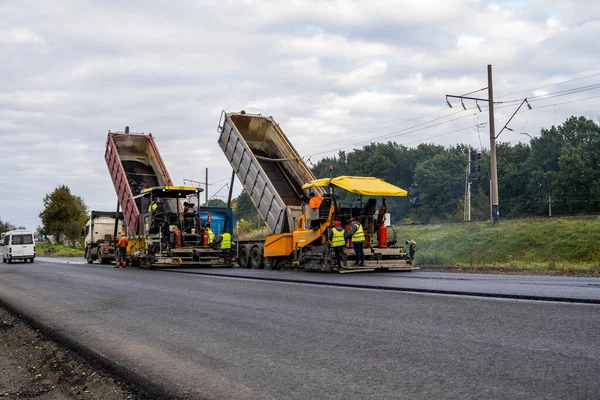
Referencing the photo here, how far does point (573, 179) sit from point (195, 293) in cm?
3971

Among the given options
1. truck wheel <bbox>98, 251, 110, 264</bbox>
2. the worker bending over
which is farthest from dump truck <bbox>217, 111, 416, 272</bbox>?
truck wheel <bbox>98, 251, 110, 264</bbox>

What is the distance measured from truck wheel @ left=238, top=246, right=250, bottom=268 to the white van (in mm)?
16589

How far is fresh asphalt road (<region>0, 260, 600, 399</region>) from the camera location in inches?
162

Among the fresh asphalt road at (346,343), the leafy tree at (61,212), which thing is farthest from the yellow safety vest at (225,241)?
the leafy tree at (61,212)

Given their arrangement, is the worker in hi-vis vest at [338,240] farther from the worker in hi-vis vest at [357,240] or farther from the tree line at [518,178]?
the tree line at [518,178]

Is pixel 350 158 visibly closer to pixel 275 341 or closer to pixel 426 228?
pixel 426 228

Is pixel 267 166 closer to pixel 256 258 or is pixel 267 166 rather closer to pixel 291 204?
pixel 291 204

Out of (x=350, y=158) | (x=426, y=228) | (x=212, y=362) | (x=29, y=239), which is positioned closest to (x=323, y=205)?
(x=212, y=362)

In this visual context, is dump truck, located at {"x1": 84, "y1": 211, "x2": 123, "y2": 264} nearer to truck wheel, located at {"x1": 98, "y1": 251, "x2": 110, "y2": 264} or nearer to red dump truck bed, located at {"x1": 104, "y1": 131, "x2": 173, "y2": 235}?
truck wheel, located at {"x1": 98, "y1": 251, "x2": 110, "y2": 264}

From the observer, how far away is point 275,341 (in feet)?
19.0

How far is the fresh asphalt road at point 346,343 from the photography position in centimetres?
411

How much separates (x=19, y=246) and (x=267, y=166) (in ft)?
64.0

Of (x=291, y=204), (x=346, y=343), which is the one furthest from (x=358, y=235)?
(x=346, y=343)

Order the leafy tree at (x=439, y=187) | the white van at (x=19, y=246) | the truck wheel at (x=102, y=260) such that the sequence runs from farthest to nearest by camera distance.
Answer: the leafy tree at (x=439, y=187) < the white van at (x=19, y=246) < the truck wheel at (x=102, y=260)
